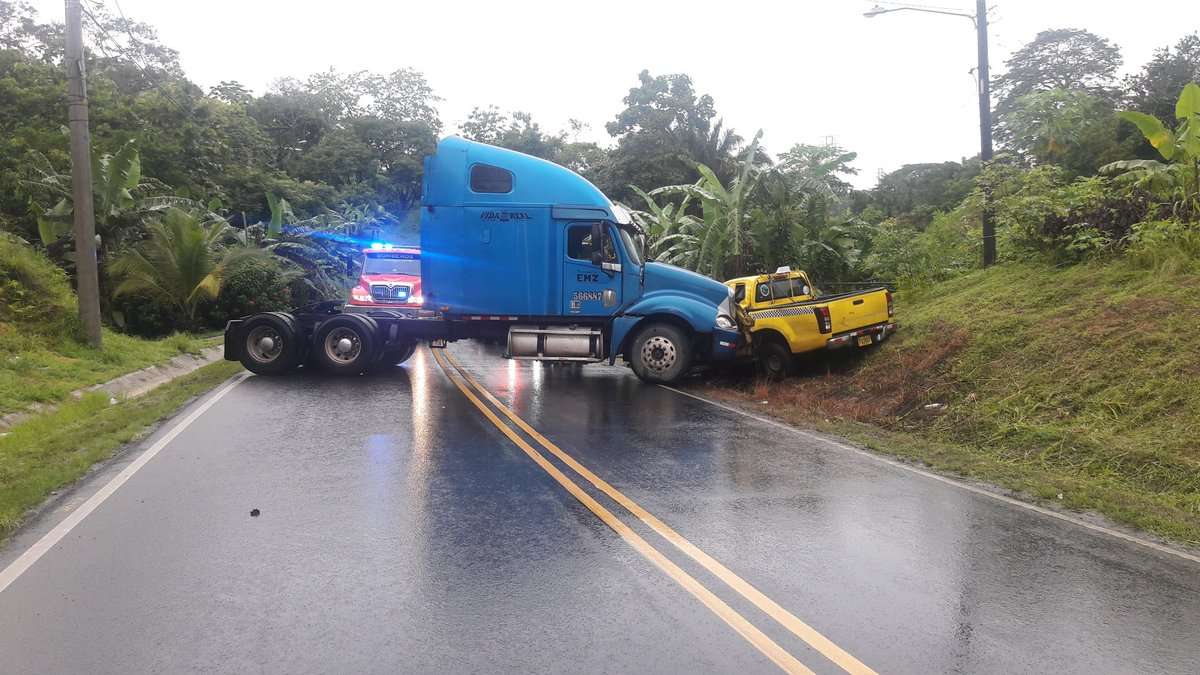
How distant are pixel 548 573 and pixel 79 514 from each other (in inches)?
149

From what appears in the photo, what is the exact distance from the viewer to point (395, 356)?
58.8 feet

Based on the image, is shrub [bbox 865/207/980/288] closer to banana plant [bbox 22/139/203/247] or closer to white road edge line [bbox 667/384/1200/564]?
white road edge line [bbox 667/384/1200/564]

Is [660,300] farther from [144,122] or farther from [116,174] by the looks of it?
[144,122]

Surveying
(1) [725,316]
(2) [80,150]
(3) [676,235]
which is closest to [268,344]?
(2) [80,150]

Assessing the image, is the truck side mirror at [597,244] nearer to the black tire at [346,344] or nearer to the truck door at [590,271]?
the truck door at [590,271]

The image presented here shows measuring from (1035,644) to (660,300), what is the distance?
11.4 meters

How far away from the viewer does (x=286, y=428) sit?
33.7ft

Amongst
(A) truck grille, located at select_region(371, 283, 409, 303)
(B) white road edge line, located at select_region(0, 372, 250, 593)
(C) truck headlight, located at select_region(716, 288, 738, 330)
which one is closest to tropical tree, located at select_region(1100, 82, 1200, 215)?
(C) truck headlight, located at select_region(716, 288, 738, 330)

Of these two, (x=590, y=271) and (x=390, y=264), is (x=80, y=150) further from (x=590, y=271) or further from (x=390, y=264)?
(x=590, y=271)

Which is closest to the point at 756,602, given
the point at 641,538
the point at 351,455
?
the point at 641,538

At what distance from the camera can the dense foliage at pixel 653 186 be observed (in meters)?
16.1

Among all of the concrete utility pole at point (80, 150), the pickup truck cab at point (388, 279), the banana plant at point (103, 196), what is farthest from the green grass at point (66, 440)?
the banana plant at point (103, 196)

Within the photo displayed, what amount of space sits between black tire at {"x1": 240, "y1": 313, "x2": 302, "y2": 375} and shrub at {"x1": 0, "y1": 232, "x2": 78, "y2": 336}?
3.28 m

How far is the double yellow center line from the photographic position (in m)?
4.16
